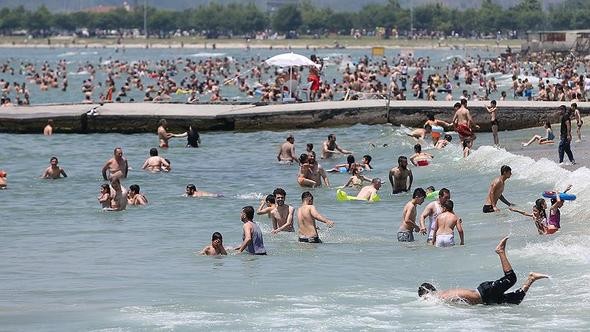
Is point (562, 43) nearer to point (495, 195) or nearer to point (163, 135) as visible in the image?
point (163, 135)

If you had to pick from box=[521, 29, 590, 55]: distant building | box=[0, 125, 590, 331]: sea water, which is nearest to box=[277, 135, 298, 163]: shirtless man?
box=[0, 125, 590, 331]: sea water

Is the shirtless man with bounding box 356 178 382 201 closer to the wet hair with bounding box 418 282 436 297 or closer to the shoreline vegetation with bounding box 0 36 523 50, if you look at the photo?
the wet hair with bounding box 418 282 436 297

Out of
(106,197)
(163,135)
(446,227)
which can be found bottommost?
(163,135)

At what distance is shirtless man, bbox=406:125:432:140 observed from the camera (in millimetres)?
32188

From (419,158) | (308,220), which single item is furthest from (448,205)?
(419,158)

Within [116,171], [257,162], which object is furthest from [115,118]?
[116,171]

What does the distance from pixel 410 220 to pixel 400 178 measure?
524 cm

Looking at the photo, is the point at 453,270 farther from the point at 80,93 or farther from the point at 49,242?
the point at 80,93

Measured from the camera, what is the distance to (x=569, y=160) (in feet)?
85.2

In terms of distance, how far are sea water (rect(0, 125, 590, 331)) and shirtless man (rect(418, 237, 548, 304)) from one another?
9 cm

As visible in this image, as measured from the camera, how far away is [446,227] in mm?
17625

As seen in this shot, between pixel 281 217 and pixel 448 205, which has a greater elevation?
pixel 448 205

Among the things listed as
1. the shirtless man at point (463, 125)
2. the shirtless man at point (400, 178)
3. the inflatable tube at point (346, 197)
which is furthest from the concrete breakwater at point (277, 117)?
the inflatable tube at point (346, 197)

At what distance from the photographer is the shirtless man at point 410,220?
1823 centimetres
